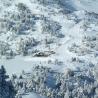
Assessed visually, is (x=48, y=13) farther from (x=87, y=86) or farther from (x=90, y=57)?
(x=87, y=86)

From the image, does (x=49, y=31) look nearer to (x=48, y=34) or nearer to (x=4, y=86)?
(x=48, y=34)

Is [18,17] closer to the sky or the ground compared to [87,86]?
closer to the sky

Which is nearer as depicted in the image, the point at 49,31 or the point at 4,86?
the point at 4,86

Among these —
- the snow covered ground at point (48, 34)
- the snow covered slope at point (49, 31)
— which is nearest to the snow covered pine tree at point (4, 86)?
the snow covered ground at point (48, 34)

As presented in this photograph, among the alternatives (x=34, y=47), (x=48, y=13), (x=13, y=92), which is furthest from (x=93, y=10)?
(x=13, y=92)

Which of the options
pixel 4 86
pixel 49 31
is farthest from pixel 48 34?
pixel 4 86

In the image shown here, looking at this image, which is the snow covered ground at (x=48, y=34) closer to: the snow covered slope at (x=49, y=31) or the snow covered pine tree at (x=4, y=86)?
the snow covered slope at (x=49, y=31)

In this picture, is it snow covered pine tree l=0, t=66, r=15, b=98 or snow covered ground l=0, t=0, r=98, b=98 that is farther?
snow covered ground l=0, t=0, r=98, b=98

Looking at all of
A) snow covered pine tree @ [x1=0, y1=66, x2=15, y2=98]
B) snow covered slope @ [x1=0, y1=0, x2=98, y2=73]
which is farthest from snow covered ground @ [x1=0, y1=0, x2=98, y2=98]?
snow covered pine tree @ [x1=0, y1=66, x2=15, y2=98]

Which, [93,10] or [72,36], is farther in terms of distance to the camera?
[93,10]

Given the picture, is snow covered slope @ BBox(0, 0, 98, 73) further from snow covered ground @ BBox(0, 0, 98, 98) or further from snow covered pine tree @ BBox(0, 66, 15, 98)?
snow covered pine tree @ BBox(0, 66, 15, 98)

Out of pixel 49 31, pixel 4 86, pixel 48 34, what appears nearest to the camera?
pixel 4 86
